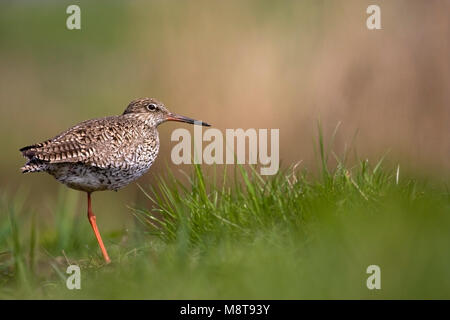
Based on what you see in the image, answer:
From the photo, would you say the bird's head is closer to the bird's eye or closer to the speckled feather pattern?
the bird's eye

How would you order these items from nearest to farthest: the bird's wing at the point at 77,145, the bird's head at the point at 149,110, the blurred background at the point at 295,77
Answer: the bird's wing at the point at 77,145, the bird's head at the point at 149,110, the blurred background at the point at 295,77

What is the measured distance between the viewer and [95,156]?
487 cm

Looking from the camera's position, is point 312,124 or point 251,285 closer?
point 251,285

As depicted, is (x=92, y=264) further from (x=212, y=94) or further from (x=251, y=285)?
(x=212, y=94)

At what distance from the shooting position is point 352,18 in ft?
23.9

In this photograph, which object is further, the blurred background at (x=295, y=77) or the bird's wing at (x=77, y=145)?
the blurred background at (x=295, y=77)

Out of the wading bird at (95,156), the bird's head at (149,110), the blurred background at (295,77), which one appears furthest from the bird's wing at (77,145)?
the blurred background at (295,77)

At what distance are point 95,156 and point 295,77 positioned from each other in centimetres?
338

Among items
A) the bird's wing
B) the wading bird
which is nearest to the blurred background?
the wading bird

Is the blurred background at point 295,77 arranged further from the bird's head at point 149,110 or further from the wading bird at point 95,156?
the wading bird at point 95,156

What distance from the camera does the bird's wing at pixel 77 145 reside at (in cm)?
480

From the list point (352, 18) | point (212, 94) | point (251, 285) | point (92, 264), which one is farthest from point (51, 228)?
point (251, 285)

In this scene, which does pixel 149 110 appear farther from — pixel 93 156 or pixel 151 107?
pixel 93 156
